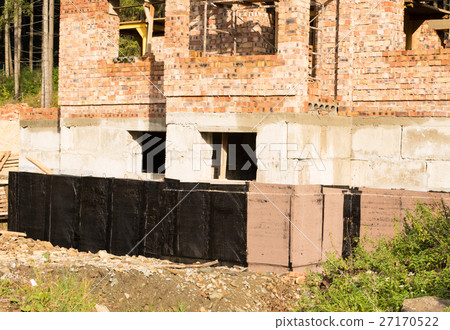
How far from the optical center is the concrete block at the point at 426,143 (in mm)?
12797

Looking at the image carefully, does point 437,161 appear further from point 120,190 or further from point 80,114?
point 80,114

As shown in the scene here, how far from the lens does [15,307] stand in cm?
858

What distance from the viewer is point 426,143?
12.9 meters

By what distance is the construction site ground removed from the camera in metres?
9.93

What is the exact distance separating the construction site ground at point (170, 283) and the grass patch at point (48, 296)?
A: 1.03 feet

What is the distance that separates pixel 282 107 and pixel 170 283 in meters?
4.20

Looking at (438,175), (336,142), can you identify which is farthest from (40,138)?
(438,175)

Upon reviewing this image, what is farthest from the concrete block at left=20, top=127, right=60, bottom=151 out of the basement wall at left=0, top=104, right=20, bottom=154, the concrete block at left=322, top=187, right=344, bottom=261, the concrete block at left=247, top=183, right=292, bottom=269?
the concrete block at left=322, top=187, right=344, bottom=261

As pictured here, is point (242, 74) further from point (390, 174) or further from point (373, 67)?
point (390, 174)

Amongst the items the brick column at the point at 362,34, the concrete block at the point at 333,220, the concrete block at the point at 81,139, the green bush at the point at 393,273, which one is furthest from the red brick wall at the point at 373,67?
the concrete block at the point at 81,139

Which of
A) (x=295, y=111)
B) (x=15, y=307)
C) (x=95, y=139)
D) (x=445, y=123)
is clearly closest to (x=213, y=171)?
(x=295, y=111)

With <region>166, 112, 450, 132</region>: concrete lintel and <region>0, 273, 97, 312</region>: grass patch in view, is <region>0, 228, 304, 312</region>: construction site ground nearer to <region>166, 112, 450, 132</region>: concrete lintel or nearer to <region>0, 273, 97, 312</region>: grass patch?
<region>0, 273, 97, 312</region>: grass patch

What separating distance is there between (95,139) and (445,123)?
8127mm

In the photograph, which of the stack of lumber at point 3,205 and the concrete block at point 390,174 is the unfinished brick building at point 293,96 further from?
the stack of lumber at point 3,205
